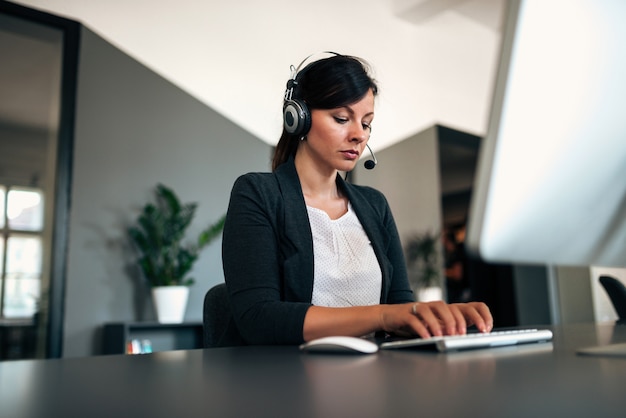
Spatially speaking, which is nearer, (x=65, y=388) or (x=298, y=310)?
(x=65, y=388)

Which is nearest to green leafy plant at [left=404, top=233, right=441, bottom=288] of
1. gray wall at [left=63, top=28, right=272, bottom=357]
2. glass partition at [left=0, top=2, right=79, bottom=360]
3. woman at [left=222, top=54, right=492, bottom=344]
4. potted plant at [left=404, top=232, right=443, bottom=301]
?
potted plant at [left=404, top=232, right=443, bottom=301]

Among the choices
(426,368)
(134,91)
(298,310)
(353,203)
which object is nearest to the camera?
(426,368)

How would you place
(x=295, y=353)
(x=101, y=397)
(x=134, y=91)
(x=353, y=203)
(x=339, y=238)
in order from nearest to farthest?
(x=101, y=397), (x=295, y=353), (x=339, y=238), (x=353, y=203), (x=134, y=91)

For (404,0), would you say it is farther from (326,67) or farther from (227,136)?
(326,67)

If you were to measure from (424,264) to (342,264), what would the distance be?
12.7 feet

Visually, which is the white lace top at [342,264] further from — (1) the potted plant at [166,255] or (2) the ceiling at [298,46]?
(1) the potted plant at [166,255]

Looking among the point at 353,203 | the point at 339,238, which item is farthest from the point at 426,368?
the point at 353,203

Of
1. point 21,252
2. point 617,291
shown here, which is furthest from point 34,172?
point 617,291

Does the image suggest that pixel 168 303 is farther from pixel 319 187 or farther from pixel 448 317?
pixel 448 317

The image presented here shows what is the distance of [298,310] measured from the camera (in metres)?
1.12

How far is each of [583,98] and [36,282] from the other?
3326 mm

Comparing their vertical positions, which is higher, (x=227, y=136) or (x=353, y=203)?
(x=227, y=136)

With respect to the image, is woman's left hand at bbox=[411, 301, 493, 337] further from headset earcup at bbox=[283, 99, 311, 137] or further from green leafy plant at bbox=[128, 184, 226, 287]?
green leafy plant at bbox=[128, 184, 226, 287]

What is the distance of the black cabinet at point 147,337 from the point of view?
320cm
